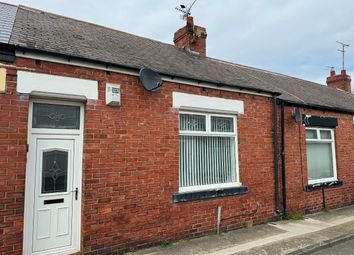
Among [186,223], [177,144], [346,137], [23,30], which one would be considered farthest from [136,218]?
[346,137]

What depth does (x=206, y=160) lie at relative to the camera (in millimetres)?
6730

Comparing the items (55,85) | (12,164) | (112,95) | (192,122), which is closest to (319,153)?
(192,122)

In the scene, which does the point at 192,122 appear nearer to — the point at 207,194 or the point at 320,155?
the point at 207,194

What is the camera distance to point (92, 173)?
16.3 ft

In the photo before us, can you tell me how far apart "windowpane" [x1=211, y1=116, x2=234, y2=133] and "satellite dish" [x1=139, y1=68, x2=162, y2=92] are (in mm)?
1780

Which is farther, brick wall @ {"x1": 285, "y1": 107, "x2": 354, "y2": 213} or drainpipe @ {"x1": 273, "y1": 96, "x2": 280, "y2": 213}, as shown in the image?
brick wall @ {"x1": 285, "y1": 107, "x2": 354, "y2": 213}

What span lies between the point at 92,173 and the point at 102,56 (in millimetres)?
2214

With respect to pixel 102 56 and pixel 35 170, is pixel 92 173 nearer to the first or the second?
pixel 35 170

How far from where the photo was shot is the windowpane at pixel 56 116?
4.79 meters

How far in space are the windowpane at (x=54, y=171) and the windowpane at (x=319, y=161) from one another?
704 centimetres

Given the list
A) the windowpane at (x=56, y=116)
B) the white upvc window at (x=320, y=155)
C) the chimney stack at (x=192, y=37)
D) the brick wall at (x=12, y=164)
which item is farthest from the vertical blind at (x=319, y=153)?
the brick wall at (x=12, y=164)

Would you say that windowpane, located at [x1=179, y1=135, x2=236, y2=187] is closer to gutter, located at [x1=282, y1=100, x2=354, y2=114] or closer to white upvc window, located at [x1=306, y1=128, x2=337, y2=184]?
gutter, located at [x1=282, y1=100, x2=354, y2=114]

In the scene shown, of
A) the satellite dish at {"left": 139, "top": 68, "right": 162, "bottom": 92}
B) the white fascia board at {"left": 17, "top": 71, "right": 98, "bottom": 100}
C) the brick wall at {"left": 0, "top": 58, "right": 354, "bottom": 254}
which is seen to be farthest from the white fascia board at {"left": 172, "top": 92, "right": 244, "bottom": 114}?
the white fascia board at {"left": 17, "top": 71, "right": 98, "bottom": 100}

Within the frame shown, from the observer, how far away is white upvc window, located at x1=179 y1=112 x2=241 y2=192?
6.37 meters
